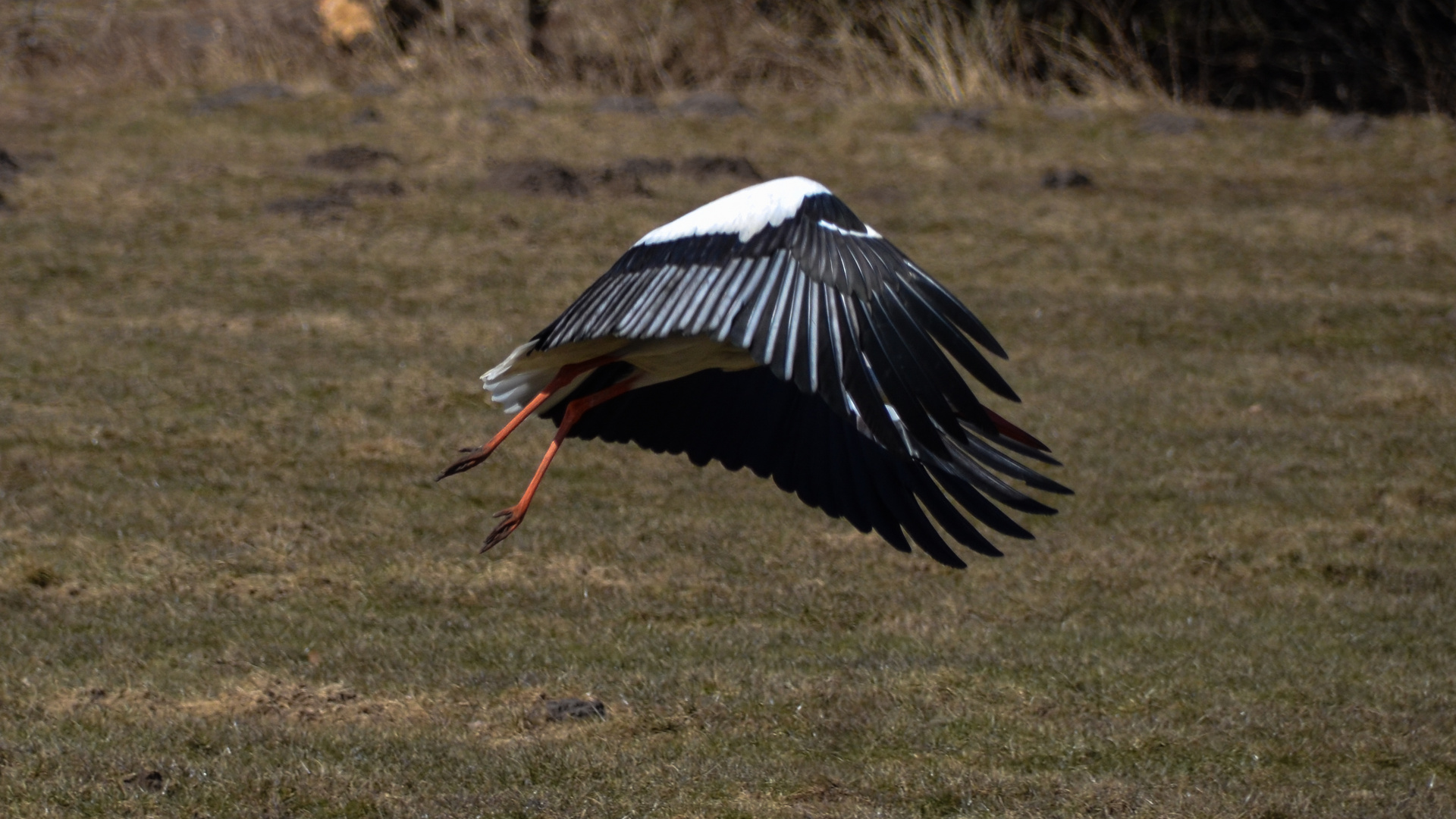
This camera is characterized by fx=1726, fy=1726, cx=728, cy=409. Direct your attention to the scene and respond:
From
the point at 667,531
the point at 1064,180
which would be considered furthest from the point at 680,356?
the point at 1064,180

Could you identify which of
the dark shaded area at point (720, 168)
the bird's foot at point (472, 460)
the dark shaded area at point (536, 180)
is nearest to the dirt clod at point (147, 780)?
the bird's foot at point (472, 460)

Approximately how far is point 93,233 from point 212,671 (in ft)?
24.2

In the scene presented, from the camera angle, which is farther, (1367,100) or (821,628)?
(1367,100)

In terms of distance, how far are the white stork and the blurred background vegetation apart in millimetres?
12578

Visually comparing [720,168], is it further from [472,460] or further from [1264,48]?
[472,460]

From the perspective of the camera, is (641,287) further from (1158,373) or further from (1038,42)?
(1038,42)

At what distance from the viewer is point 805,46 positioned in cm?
1805

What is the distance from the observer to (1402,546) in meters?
8.38

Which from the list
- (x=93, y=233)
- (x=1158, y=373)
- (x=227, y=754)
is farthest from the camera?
(x=93, y=233)

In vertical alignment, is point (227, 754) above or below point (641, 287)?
below

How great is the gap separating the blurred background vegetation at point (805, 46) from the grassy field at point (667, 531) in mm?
2371

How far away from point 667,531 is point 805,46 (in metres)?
10.8

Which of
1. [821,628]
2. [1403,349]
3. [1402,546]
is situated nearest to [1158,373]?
[1403,349]

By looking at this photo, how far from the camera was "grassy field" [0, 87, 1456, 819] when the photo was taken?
19.1ft
